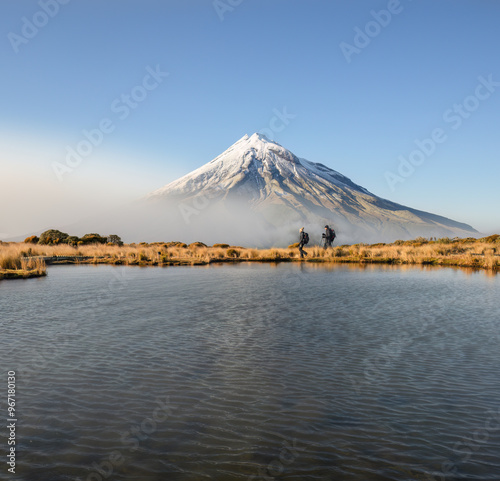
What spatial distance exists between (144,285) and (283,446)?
16.6 m

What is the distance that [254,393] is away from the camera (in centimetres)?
680

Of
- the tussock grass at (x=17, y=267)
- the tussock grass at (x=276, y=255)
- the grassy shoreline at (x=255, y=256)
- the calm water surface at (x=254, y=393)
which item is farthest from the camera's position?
the tussock grass at (x=276, y=255)

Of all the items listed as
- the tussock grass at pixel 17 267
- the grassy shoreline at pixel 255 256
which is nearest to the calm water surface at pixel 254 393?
the tussock grass at pixel 17 267

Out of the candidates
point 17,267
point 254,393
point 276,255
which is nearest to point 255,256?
point 276,255

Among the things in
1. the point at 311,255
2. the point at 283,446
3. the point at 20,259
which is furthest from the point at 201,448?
the point at 311,255

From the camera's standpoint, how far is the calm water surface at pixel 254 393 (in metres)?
4.86

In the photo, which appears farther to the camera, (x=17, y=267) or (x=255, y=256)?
(x=255, y=256)

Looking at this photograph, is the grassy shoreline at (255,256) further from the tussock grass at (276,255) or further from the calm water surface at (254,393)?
the calm water surface at (254,393)

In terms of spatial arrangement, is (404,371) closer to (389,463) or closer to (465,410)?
(465,410)

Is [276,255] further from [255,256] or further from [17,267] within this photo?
[17,267]

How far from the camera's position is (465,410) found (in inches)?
243

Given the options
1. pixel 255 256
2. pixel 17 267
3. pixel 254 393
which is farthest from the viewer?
pixel 255 256

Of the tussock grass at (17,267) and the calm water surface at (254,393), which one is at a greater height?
the tussock grass at (17,267)

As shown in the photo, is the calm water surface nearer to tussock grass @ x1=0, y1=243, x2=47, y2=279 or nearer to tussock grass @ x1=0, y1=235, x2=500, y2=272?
A: tussock grass @ x1=0, y1=243, x2=47, y2=279
